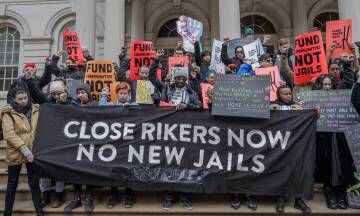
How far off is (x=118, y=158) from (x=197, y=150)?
1.23 m

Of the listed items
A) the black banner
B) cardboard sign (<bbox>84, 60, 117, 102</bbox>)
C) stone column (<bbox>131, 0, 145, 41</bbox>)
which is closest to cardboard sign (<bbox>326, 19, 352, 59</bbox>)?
the black banner

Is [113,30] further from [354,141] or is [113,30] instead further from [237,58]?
[354,141]

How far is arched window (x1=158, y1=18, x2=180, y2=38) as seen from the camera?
59.0 ft

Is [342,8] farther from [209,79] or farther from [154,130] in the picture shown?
Result: [154,130]

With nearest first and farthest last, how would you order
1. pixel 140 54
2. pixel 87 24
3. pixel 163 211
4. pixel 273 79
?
pixel 163 211, pixel 273 79, pixel 140 54, pixel 87 24

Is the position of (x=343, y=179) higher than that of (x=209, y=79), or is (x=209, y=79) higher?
(x=209, y=79)

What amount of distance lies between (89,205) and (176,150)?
1.55 m

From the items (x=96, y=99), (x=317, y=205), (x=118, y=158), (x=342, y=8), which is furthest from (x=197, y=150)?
(x=342, y=8)

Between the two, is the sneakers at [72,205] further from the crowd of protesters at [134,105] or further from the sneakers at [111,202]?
the sneakers at [111,202]

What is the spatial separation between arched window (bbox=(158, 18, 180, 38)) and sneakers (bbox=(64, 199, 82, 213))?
13058 millimetres

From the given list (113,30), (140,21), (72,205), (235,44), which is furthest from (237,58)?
(140,21)

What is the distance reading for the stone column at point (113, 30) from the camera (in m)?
12.9

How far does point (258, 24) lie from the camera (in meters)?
17.8

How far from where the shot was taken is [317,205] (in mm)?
5996
